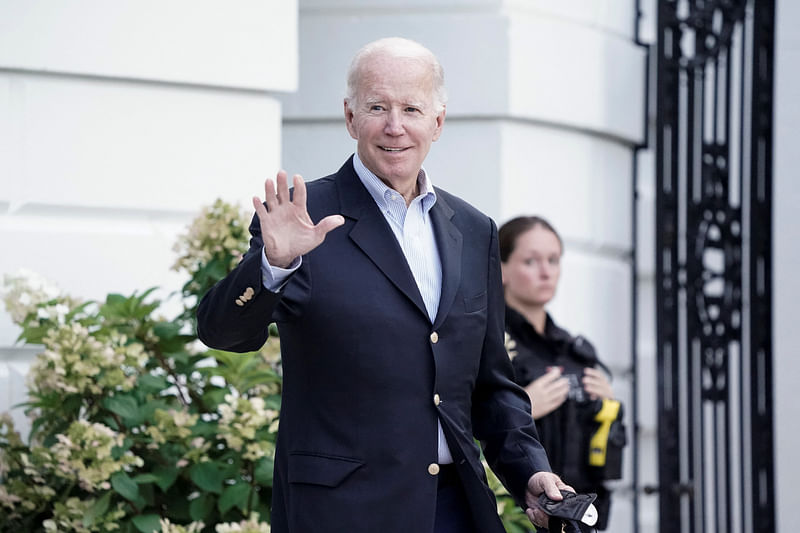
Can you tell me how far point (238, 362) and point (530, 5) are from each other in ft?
7.34

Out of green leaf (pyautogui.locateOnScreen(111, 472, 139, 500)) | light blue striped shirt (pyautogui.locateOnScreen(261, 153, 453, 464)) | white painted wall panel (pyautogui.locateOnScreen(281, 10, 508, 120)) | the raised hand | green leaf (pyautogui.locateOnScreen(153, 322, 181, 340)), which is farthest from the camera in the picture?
white painted wall panel (pyautogui.locateOnScreen(281, 10, 508, 120))

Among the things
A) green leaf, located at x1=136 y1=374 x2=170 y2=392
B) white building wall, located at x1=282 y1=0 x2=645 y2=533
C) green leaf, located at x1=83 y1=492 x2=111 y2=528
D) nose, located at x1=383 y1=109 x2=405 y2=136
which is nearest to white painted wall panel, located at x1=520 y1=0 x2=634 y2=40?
white building wall, located at x1=282 y1=0 x2=645 y2=533

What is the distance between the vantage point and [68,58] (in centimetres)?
431

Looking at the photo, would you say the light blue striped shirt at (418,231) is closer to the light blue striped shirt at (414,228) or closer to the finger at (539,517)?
the light blue striped shirt at (414,228)

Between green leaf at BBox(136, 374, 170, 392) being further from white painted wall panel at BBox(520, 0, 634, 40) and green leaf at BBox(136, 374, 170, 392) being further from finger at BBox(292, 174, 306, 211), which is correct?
white painted wall panel at BBox(520, 0, 634, 40)

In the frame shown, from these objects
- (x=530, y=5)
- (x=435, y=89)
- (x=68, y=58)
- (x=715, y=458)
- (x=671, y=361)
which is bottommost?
(x=715, y=458)

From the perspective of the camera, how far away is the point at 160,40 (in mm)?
4414

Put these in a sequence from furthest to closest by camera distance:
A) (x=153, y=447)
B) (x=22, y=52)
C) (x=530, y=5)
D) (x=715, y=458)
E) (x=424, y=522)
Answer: (x=715, y=458)
(x=530, y=5)
(x=22, y=52)
(x=153, y=447)
(x=424, y=522)

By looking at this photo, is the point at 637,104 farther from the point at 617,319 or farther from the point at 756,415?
the point at 756,415

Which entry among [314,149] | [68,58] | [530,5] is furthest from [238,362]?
[530,5]

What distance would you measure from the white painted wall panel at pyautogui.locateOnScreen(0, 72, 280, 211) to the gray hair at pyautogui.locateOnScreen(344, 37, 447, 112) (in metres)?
1.95

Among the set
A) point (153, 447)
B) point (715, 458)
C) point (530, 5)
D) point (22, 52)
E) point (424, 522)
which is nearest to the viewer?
point (424, 522)

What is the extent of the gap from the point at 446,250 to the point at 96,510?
1421mm

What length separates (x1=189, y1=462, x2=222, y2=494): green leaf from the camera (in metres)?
3.59
